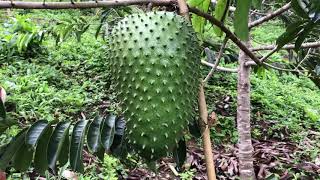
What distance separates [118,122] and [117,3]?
0.31m

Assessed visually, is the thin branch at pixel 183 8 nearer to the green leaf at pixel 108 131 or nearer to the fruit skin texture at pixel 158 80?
the fruit skin texture at pixel 158 80

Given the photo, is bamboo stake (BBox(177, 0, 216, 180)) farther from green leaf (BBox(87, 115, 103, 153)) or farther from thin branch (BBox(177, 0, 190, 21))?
green leaf (BBox(87, 115, 103, 153))

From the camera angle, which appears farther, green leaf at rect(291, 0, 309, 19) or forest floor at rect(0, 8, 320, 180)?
forest floor at rect(0, 8, 320, 180)

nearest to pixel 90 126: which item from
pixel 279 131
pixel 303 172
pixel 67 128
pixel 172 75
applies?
pixel 67 128

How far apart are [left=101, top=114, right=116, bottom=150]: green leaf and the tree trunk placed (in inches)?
40.6

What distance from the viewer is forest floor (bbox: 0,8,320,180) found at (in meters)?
2.41

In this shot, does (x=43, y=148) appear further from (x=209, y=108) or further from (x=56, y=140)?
(x=209, y=108)

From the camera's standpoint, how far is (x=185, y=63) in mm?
730

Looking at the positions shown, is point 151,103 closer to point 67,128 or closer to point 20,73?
point 67,128

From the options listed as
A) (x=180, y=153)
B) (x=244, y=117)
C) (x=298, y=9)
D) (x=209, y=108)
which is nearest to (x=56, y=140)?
(x=180, y=153)

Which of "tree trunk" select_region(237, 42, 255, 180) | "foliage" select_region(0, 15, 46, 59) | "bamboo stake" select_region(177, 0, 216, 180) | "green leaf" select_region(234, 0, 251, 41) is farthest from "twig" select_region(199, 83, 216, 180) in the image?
"foliage" select_region(0, 15, 46, 59)

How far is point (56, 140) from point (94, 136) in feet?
0.26

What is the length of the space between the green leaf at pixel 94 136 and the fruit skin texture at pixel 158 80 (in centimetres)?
16

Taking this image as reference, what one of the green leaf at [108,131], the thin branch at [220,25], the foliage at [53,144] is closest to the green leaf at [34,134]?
the foliage at [53,144]
